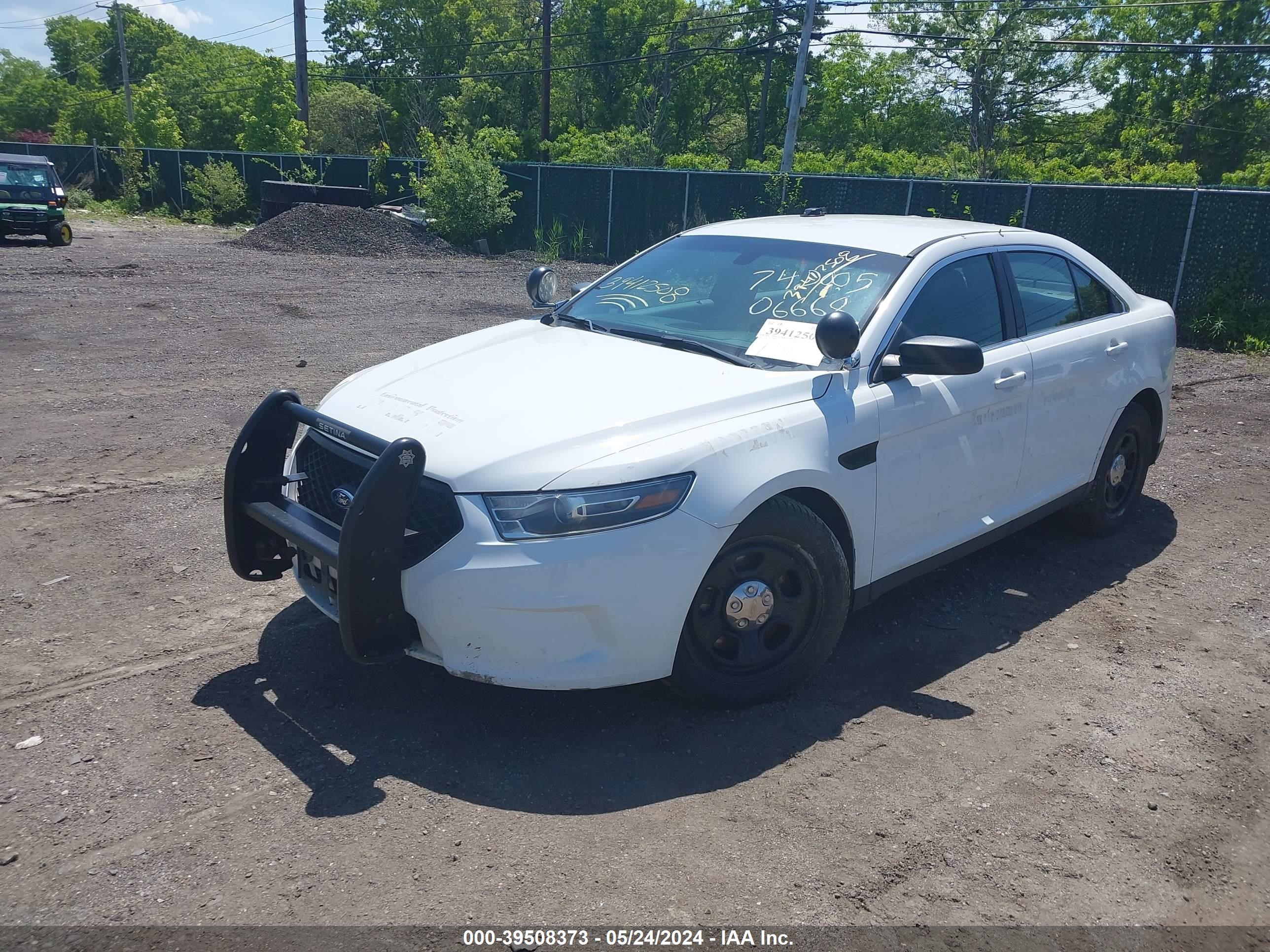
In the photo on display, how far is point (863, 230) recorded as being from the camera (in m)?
4.89

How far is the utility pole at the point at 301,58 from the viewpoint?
37625 mm

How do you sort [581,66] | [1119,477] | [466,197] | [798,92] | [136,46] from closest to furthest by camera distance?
[1119,477] → [466,197] → [798,92] → [581,66] → [136,46]

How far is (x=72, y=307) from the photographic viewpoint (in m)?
13.2

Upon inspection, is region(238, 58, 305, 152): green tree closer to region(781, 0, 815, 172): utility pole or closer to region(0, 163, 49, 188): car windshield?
region(0, 163, 49, 188): car windshield

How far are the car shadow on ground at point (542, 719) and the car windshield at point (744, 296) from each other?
53.2 inches

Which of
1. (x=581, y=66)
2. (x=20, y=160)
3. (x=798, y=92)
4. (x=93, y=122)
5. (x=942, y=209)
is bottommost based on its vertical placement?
(x=20, y=160)

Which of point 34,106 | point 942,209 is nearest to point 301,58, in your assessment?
point 942,209

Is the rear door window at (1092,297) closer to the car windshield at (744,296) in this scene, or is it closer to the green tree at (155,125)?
the car windshield at (744,296)

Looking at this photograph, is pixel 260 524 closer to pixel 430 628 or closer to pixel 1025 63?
pixel 430 628

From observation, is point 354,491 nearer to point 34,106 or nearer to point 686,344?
point 686,344

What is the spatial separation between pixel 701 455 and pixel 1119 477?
137 inches

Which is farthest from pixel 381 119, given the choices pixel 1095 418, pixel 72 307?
pixel 1095 418

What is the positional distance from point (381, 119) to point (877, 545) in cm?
7328

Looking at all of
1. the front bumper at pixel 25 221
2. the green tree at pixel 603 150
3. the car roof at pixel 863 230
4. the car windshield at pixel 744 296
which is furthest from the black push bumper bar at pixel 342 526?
the green tree at pixel 603 150
